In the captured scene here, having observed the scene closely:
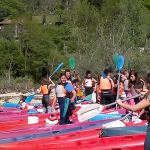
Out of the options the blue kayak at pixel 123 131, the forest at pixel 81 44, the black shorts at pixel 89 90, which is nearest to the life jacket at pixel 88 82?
the black shorts at pixel 89 90

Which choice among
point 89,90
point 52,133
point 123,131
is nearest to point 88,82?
point 89,90

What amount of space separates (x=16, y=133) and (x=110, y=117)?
1869 millimetres

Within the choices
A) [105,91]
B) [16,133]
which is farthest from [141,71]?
[16,133]

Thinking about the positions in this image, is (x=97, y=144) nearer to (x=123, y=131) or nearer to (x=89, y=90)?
(x=123, y=131)

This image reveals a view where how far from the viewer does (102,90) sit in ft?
23.4

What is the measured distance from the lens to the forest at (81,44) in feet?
49.5

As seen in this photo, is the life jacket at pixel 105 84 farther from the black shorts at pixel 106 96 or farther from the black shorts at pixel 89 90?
the black shorts at pixel 89 90

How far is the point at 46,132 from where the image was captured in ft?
15.7

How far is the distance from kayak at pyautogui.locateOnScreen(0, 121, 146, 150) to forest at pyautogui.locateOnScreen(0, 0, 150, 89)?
28.4 feet

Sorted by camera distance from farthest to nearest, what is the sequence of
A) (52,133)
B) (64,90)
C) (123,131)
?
(64,90) → (52,133) → (123,131)

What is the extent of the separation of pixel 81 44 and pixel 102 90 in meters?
17.3

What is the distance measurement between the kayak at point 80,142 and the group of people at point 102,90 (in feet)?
1.65

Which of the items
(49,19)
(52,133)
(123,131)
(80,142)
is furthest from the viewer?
(49,19)

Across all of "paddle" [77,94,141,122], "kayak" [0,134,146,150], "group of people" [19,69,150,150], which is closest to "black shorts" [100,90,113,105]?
"group of people" [19,69,150,150]
